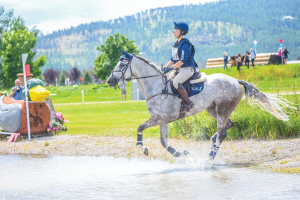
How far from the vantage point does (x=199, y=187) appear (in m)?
5.30

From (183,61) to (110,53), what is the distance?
6932 cm

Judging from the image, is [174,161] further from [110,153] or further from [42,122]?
[42,122]

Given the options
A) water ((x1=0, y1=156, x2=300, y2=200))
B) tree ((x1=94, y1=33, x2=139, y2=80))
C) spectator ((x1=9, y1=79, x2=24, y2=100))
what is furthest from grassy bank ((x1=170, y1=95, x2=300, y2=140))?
tree ((x1=94, y1=33, x2=139, y2=80))

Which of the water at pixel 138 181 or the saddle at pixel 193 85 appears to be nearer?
the water at pixel 138 181

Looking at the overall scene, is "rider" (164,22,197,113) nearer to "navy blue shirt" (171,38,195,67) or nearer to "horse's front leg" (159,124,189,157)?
"navy blue shirt" (171,38,195,67)

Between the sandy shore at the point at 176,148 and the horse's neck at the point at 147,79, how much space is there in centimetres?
170

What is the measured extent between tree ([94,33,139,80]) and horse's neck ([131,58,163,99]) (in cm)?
6483

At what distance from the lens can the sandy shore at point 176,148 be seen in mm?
7139

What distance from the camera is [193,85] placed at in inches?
286

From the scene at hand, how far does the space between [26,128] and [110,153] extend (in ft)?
14.8

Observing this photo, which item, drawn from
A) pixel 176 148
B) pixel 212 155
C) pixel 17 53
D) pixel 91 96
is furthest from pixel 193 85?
pixel 17 53

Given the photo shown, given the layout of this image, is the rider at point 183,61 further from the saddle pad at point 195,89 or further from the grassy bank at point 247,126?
the grassy bank at point 247,126

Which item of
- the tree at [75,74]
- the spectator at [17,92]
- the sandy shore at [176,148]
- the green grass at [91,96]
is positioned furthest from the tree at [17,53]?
the tree at [75,74]

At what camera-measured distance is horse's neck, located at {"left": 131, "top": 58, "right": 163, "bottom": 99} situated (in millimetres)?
7344
